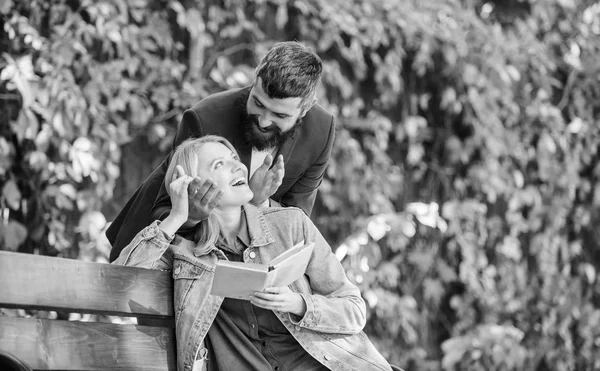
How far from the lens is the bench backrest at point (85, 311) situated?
2074mm

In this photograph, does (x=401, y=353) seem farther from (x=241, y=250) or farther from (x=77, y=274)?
(x=77, y=274)

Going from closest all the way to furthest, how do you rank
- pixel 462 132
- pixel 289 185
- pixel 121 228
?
pixel 121 228 < pixel 289 185 < pixel 462 132

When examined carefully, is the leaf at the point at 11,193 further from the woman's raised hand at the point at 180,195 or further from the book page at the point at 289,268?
the book page at the point at 289,268

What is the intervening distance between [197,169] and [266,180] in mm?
274

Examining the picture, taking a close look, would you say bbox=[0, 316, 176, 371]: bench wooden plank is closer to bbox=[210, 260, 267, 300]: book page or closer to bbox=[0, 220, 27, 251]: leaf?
bbox=[210, 260, 267, 300]: book page

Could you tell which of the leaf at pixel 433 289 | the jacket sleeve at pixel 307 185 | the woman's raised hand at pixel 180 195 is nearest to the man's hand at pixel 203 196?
the woman's raised hand at pixel 180 195

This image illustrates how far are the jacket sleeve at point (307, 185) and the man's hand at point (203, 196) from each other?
80cm

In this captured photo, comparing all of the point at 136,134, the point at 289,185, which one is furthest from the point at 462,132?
the point at 289,185

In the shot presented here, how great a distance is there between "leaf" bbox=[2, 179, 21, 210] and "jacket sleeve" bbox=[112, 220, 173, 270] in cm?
139

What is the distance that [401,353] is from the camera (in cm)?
509

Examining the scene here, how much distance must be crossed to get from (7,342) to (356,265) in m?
2.71

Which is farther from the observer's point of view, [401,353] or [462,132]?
[462,132]

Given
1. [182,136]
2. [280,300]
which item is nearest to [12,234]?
[182,136]

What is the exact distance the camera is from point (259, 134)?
2.97 meters
